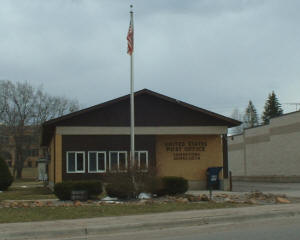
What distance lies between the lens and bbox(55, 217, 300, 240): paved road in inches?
411

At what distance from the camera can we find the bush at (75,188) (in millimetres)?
20125

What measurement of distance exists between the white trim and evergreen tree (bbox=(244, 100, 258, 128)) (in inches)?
3005

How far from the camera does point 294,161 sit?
133 ft

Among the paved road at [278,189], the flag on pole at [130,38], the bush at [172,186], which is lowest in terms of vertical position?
the paved road at [278,189]

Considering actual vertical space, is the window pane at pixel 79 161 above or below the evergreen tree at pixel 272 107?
below

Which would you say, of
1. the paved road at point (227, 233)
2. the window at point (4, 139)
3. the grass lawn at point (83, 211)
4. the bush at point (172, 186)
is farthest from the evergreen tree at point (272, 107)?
the paved road at point (227, 233)

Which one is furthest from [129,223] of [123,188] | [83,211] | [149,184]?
[149,184]

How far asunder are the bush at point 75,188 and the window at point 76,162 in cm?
621

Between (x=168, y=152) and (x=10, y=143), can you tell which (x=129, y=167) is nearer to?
(x=168, y=152)

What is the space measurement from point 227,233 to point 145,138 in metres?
17.1

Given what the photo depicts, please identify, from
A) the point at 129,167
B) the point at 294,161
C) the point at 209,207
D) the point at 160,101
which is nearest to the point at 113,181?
Answer: the point at 129,167

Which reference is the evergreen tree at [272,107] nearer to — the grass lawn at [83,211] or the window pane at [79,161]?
the window pane at [79,161]

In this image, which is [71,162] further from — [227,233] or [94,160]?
[227,233]

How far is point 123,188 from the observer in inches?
748
